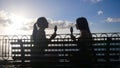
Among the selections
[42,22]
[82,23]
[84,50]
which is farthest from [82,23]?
[42,22]

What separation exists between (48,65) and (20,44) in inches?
34.6

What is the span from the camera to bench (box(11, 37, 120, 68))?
7082 mm

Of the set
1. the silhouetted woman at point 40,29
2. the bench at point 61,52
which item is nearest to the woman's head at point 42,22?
the silhouetted woman at point 40,29

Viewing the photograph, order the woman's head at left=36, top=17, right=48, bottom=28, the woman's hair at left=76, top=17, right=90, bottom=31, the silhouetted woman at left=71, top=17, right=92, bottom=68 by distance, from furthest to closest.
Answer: the woman's head at left=36, top=17, right=48, bottom=28 → the woman's hair at left=76, top=17, right=90, bottom=31 → the silhouetted woman at left=71, top=17, right=92, bottom=68

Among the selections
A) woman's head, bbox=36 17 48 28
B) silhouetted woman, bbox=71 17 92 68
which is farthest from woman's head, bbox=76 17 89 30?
woman's head, bbox=36 17 48 28

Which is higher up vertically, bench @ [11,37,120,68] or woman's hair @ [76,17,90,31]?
woman's hair @ [76,17,90,31]

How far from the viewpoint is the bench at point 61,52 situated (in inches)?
279

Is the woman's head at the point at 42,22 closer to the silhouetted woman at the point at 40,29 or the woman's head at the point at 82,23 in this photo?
the silhouetted woman at the point at 40,29

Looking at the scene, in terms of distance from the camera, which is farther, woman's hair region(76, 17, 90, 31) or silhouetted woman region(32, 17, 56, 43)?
silhouetted woman region(32, 17, 56, 43)

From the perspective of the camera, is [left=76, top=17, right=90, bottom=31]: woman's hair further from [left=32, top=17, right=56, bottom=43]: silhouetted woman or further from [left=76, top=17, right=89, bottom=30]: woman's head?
[left=32, top=17, right=56, bottom=43]: silhouetted woman

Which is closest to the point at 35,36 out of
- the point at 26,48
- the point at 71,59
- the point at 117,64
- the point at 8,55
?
the point at 26,48

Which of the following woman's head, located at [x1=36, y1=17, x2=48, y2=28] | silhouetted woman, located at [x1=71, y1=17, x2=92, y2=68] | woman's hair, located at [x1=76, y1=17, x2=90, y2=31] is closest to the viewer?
silhouetted woman, located at [x1=71, y1=17, x2=92, y2=68]

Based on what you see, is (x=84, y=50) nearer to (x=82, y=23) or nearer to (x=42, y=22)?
(x=82, y=23)

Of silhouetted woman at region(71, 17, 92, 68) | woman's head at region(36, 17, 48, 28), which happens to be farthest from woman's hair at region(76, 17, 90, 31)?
woman's head at region(36, 17, 48, 28)
